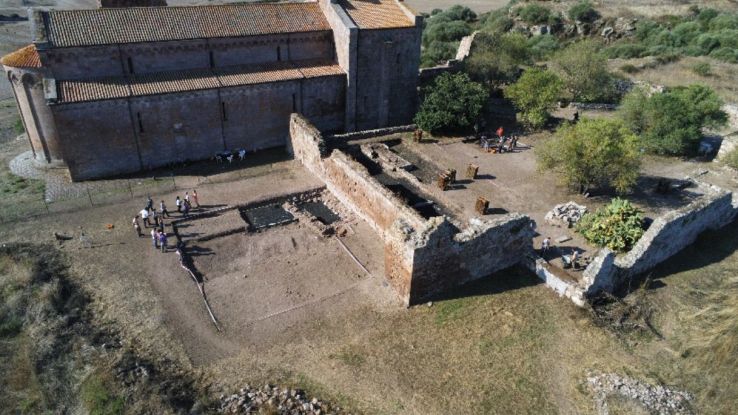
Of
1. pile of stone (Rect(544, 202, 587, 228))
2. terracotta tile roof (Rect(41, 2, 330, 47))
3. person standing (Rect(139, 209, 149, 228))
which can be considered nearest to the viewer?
person standing (Rect(139, 209, 149, 228))

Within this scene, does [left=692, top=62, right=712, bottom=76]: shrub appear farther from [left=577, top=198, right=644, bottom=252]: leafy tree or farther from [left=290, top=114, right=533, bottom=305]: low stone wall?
[left=290, top=114, right=533, bottom=305]: low stone wall

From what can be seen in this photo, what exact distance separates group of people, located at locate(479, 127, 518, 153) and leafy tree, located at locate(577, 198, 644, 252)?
9849 millimetres

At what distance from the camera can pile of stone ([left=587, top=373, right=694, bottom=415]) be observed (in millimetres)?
14680

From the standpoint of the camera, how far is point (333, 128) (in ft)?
111

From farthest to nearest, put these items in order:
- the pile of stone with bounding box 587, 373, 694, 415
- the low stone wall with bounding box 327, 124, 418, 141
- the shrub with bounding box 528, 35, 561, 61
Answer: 1. the shrub with bounding box 528, 35, 561, 61
2. the low stone wall with bounding box 327, 124, 418, 141
3. the pile of stone with bounding box 587, 373, 694, 415

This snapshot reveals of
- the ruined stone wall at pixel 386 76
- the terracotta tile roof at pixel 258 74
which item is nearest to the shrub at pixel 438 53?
the ruined stone wall at pixel 386 76

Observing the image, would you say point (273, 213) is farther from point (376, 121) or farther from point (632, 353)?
point (632, 353)

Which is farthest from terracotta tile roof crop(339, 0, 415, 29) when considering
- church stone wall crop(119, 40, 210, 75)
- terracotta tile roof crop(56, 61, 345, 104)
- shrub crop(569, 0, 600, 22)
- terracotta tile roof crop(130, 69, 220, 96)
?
shrub crop(569, 0, 600, 22)

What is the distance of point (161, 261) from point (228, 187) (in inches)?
279

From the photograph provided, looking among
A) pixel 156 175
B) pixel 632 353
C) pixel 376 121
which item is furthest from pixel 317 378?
pixel 376 121

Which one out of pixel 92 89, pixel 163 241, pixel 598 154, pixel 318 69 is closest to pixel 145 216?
pixel 163 241

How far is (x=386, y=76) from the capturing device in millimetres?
33312

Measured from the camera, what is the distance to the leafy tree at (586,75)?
122 ft

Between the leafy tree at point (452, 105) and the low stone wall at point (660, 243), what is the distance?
1404cm
